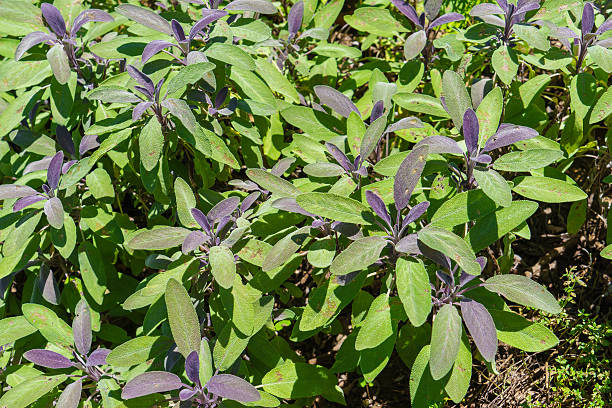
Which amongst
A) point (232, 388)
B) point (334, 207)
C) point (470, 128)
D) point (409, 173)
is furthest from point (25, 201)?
point (470, 128)

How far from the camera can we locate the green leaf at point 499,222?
1815 millimetres

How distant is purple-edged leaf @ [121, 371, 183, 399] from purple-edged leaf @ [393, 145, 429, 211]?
0.96 m

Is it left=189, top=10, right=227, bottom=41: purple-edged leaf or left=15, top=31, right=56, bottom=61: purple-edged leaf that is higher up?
left=189, top=10, right=227, bottom=41: purple-edged leaf

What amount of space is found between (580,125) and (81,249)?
88.3 inches

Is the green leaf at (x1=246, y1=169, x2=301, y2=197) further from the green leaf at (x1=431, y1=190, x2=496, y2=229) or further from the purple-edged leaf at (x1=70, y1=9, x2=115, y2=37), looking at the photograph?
the purple-edged leaf at (x1=70, y1=9, x2=115, y2=37)

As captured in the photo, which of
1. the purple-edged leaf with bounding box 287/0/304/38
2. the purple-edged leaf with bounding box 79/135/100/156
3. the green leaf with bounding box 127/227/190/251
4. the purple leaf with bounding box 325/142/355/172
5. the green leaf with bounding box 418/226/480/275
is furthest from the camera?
the purple-edged leaf with bounding box 287/0/304/38

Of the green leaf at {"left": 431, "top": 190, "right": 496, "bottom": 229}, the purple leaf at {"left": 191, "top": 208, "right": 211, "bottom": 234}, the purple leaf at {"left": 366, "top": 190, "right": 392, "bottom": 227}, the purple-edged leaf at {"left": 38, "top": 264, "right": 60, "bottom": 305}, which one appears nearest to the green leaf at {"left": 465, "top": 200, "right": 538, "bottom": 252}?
the green leaf at {"left": 431, "top": 190, "right": 496, "bottom": 229}

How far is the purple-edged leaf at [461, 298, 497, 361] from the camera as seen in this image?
1.68 m

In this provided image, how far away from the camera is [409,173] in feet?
5.84

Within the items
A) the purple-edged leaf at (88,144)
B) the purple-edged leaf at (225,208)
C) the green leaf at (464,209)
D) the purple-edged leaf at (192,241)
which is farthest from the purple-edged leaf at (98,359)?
the green leaf at (464,209)

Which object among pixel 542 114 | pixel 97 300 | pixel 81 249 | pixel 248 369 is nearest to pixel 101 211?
pixel 81 249

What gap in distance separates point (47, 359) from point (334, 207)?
1.20 m

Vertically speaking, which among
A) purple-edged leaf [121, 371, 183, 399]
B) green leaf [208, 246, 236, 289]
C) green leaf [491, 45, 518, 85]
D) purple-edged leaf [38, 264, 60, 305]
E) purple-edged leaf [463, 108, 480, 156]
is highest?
green leaf [491, 45, 518, 85]

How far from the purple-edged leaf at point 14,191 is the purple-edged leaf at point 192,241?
0.76 m
